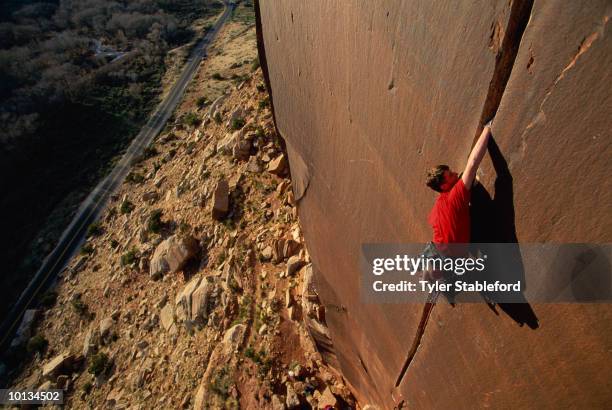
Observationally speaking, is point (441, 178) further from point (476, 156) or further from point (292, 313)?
point (292, 313)

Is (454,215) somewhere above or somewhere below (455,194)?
below

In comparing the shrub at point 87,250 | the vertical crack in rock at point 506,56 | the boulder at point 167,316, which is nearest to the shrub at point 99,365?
the boulder at point 167,316

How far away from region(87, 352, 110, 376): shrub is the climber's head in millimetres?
12519

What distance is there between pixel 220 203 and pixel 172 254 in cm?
229

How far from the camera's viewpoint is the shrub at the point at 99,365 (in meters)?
11.8

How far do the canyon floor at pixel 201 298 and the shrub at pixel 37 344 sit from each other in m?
0.07

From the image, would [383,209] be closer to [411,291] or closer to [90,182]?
[411,291]

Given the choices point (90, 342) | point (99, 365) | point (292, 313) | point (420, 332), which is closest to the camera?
point (420, 332)

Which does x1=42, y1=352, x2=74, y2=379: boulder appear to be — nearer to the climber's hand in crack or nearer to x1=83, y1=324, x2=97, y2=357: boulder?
x1=83, y1=324, x2=97, y2=357: boulder

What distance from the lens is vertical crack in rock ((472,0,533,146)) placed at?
7.69ft

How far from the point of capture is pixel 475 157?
2.81 metres

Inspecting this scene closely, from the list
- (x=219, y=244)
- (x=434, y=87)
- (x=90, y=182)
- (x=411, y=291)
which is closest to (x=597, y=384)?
(x=411, y=291)

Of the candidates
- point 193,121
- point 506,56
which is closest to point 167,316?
point 506,56

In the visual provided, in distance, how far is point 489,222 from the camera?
9.78 feet
